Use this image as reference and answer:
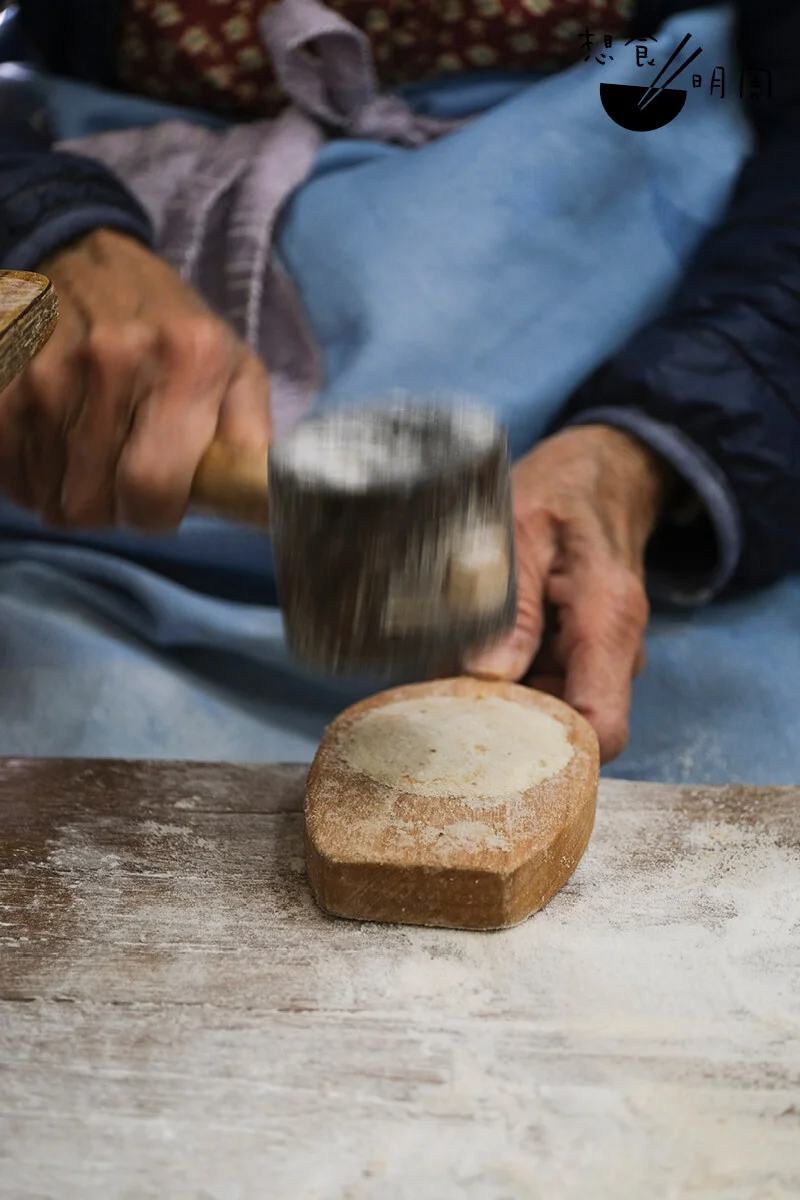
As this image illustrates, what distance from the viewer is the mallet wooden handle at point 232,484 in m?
0.93

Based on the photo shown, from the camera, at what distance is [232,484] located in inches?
37.1

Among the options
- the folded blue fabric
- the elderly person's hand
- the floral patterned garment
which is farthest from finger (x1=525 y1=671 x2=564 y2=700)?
the floral patterned garment

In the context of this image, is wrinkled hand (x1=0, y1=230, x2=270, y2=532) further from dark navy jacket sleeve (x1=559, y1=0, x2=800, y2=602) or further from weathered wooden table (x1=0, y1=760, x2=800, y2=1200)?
dark navy jacket sleeve (x1=559, y1=0, x2=800, y2=602)

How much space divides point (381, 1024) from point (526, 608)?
0.60 metres

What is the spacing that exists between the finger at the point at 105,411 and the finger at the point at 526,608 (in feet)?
1.30

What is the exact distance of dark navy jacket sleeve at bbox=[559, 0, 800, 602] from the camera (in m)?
1.37

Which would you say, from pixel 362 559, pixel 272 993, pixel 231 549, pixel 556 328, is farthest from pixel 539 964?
pixel 556 328

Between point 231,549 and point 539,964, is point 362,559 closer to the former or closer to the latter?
point 539,964

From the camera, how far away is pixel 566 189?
5.05 feet

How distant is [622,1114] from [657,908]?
0.19 m

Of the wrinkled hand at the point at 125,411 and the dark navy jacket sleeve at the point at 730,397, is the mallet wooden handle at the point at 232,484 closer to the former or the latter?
the wrinkled hand at the point at 125,411

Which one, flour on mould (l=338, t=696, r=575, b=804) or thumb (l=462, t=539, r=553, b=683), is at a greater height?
flour on mould (l=338, t=696, r=575, b=804)

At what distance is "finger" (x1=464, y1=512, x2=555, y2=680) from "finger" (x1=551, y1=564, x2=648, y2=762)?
28 mm

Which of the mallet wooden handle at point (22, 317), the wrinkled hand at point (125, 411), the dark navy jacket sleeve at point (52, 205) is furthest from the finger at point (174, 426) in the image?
the dark navy jacket sleeve at point (52, 205)
